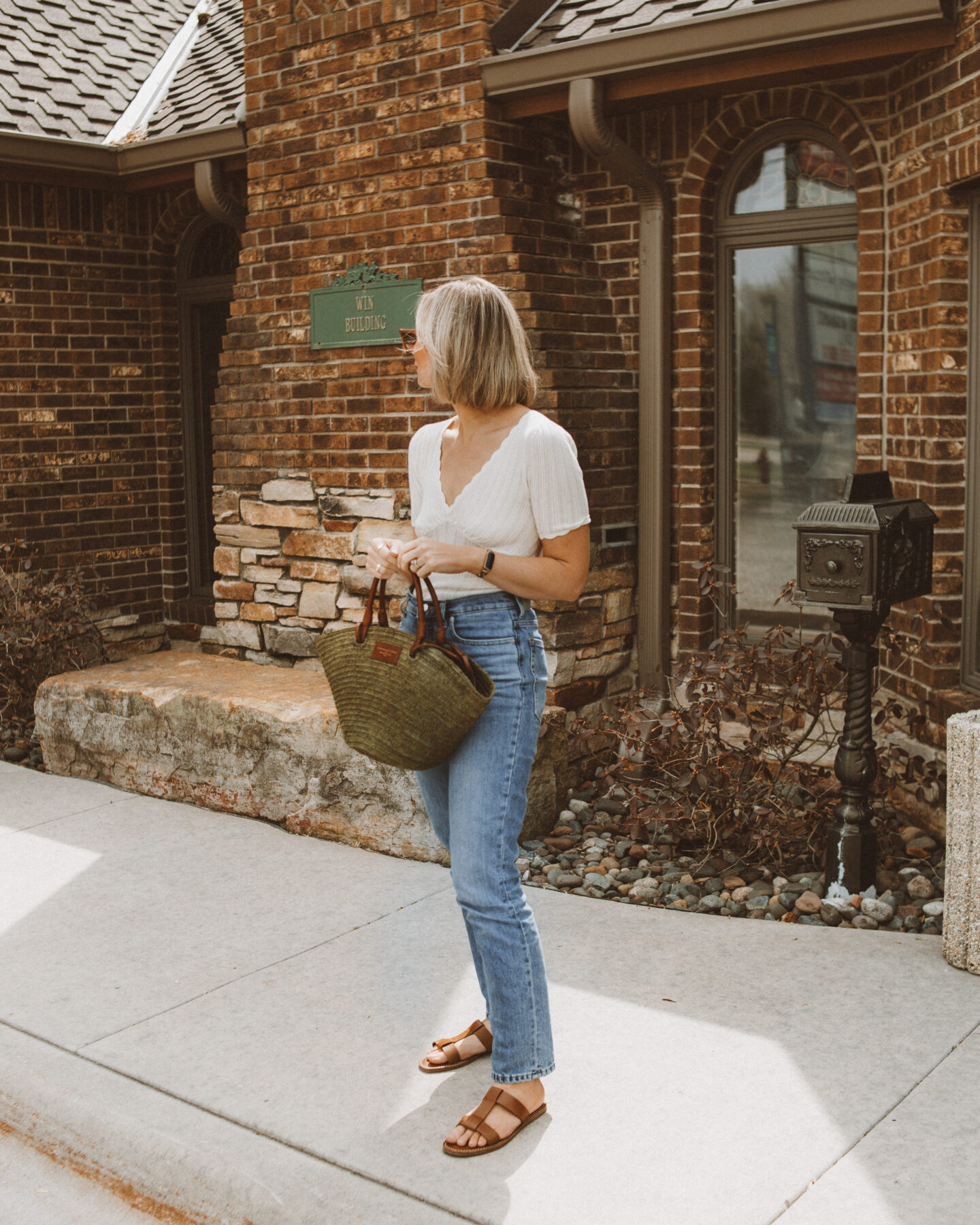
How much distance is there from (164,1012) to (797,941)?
1.86 metres

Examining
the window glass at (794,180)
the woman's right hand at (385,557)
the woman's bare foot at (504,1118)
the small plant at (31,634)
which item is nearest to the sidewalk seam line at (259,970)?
the woman's bare foot at (504,1118)

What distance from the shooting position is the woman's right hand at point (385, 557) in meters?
2.80

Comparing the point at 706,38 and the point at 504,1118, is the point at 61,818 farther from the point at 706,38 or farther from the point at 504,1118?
the point at 706,38

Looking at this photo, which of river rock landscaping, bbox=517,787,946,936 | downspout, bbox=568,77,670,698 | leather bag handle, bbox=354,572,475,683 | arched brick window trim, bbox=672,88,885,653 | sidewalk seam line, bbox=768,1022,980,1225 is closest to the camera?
sidewalk seam line, bbox=768,1022,980,1225

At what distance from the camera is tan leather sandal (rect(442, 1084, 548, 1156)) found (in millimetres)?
2848

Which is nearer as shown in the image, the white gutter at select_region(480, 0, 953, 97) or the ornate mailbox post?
the ornate mailbox post

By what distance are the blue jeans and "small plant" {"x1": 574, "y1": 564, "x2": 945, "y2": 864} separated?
174 centimetres

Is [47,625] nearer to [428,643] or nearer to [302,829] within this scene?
[302,829]

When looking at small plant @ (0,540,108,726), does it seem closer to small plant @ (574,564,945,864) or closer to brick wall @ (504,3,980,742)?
brick wall @ (504,3,980,742)

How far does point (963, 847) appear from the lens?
3.68m

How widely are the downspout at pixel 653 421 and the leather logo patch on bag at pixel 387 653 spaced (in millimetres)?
2910

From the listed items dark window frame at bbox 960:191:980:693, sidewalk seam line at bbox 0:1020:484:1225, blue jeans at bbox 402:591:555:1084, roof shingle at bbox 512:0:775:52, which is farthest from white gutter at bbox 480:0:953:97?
sidewalk seam line at bbox 0:1020:484:1225

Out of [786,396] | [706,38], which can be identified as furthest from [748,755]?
[706,38]

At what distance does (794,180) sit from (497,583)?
137 inches
